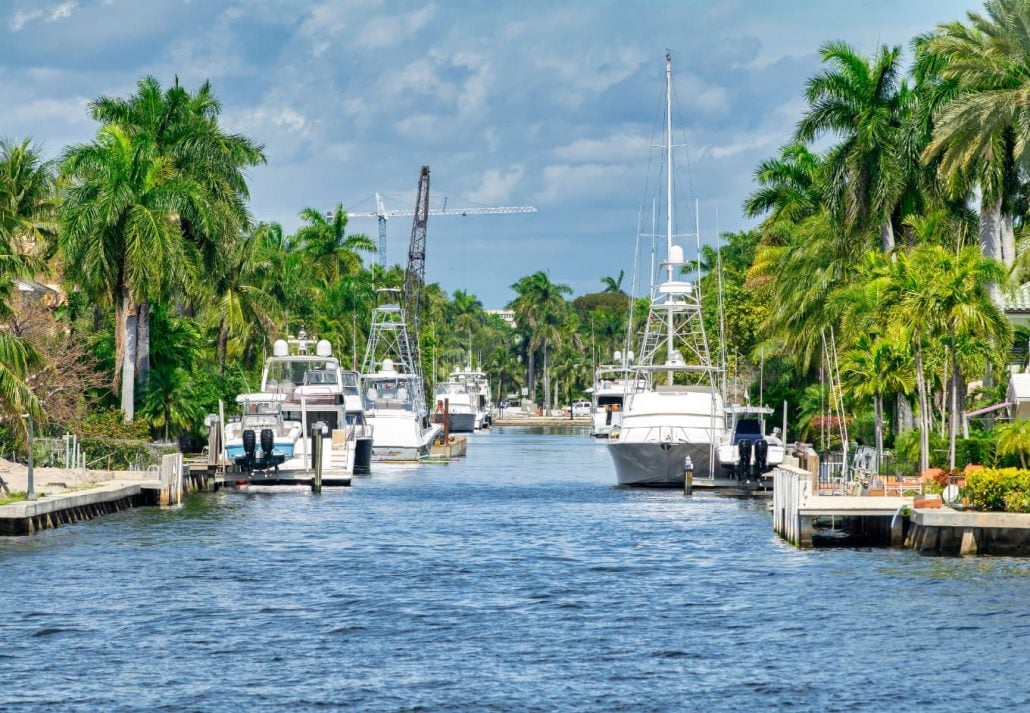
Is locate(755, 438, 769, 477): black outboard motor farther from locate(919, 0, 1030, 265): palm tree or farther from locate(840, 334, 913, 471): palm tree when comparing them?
locate(919, 0, 1030, 265): palm tree

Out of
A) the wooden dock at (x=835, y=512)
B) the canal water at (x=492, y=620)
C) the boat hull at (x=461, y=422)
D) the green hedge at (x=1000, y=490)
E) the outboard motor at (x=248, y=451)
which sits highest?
the boat hull at (x=461, y=422)

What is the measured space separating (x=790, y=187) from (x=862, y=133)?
73.4ft

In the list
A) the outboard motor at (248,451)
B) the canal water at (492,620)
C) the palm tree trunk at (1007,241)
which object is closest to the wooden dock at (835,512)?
the canal water at (492,620)

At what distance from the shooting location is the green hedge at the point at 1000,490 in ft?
119

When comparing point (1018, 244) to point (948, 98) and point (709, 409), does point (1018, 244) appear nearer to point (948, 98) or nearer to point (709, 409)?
point (948, 98)

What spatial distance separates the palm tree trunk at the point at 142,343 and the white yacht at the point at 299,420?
468 centimetres

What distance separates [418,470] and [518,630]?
51638mm

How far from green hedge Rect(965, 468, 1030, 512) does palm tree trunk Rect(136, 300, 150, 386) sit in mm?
40543

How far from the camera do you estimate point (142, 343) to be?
223 feet

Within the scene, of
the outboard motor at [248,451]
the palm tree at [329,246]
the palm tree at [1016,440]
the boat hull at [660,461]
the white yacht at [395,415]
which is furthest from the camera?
the palm tree at [329,246]

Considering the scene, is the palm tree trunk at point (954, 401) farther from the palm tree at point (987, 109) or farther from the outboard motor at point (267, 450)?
the outboard motor at point (267, 450)

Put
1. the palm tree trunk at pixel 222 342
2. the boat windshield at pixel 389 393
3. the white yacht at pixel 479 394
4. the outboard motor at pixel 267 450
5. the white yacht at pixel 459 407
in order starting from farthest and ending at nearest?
the white yacht at pixel 479 394
the white yacht at pixel 459 407
the boat windshield at pixel 389 393
the palm tree trunk at pixel 222 342
the outboard motor at pixel 267 450

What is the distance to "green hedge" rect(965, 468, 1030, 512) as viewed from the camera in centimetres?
3634

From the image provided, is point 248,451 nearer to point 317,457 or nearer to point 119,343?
point 317,457
